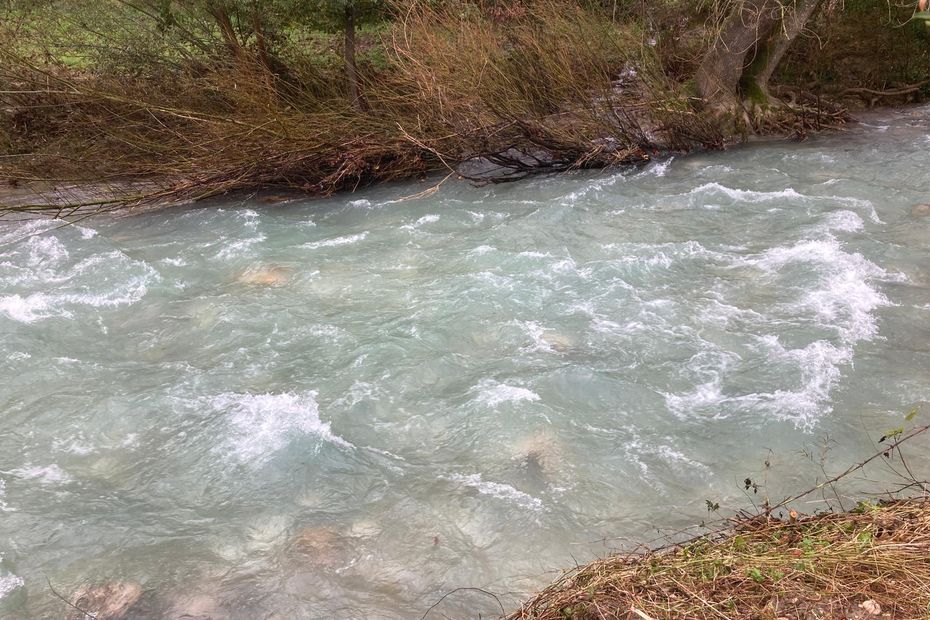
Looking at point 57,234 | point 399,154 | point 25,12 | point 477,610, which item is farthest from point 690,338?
point 25,12

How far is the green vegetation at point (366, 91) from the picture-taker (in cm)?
934

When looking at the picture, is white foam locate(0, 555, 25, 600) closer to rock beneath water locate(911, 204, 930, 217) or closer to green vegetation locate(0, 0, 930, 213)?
Result: green vegetation locate(0, 0, 930, 213)

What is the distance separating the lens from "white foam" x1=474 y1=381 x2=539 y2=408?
5.34m

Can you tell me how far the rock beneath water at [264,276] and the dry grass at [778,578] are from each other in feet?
15.8

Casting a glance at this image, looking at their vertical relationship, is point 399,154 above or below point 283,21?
below

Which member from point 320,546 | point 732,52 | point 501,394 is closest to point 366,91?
point 732,52

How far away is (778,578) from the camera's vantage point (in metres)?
2.90

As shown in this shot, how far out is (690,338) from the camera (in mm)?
5840

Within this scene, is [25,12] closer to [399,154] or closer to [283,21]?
[283,21]

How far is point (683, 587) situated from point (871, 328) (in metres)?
3.71

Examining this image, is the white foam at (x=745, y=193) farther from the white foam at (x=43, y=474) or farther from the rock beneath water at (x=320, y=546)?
the white foam at (x=43, y=474)

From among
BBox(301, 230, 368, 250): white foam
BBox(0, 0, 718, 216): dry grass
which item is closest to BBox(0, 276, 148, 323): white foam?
BBox(301, 230, 368, 250): white foam

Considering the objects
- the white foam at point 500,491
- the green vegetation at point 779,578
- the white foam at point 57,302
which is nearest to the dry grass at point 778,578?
the green vegetation at point 779,578

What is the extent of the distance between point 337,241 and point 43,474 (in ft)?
13.4
